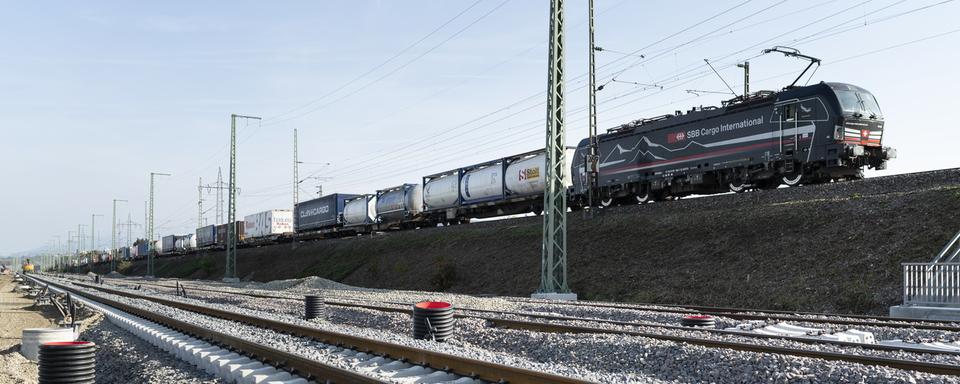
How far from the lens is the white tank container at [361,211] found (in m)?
51.4

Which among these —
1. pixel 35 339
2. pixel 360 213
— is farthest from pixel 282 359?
pixel 360 213

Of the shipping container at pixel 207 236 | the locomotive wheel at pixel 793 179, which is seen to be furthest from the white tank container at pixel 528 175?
the shipping container at pixel 207 236

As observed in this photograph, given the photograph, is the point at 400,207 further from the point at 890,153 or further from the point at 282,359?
the point at 282,359

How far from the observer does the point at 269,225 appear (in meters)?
68.4

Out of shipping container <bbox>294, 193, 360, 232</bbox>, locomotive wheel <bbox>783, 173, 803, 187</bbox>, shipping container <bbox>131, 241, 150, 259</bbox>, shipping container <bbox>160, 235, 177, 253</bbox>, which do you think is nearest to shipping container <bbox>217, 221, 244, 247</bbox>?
shipping container <bbox>294, 193, 360, 232</bbox>

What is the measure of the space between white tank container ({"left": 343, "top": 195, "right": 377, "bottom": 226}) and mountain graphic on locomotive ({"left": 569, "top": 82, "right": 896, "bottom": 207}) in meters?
23.0

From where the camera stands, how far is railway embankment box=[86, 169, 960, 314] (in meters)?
18.9

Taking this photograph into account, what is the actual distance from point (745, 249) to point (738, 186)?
4.52m

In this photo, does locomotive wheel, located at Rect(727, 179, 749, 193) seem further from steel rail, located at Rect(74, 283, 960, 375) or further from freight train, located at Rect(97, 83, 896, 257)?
steel rail, located at Rect(74, 283, 960, 375)

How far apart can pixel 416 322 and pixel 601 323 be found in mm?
3537

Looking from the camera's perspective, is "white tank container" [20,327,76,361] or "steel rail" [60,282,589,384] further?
"white tank container" [20,327,76,361]

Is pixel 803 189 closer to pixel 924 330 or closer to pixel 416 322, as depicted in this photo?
pixel 924 330

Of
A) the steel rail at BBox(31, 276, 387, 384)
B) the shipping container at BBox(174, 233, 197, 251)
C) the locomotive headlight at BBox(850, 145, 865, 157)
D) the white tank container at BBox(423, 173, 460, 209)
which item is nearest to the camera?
the steel rail at BBox(31, 276, 387, 384)

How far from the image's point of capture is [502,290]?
1158 inches
